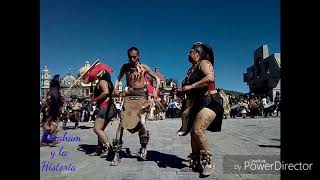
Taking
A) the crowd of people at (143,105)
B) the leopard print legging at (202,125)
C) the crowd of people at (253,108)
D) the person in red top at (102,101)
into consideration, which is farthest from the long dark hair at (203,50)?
the crowd of people at (253,108)

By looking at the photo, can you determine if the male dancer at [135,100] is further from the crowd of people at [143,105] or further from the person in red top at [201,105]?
the person in red top at [201,105]

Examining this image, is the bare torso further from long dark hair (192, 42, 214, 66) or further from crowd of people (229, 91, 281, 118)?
crowd of people (229, 91, 281, 118)

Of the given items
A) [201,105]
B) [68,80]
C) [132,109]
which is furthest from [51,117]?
[68,80]

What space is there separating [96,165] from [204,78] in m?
2.28

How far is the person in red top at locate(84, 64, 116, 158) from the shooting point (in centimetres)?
698

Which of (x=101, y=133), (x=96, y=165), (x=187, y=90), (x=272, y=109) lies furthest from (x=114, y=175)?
(x=272, y=109)

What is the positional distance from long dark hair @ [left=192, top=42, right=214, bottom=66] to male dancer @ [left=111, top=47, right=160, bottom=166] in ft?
4.85

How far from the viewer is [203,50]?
17.6 ft

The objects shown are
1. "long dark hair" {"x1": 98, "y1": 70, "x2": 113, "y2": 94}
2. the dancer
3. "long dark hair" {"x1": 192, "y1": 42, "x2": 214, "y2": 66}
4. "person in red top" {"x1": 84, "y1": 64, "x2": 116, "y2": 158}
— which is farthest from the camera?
the dancer

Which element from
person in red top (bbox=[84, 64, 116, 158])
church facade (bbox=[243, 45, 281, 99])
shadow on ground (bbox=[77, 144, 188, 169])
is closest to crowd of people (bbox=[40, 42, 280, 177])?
person in red top (bbox=[84, 64, 116, 158])

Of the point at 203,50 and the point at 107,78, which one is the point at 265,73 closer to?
the point at 107,78
